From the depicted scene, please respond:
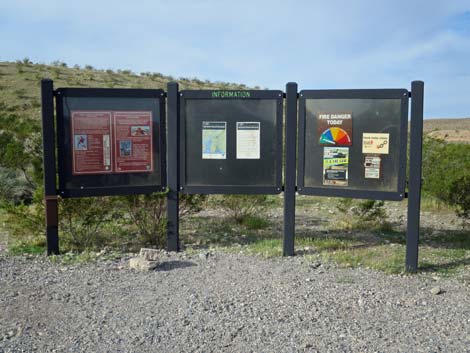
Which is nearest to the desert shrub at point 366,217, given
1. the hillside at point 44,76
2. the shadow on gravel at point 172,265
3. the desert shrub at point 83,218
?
the shadow on gravel at point 172,265

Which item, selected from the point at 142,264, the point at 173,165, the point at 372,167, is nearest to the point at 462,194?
the point at 372,167

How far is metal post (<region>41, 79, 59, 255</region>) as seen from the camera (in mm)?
6578

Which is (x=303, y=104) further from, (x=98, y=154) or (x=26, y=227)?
(x=26, y=227)

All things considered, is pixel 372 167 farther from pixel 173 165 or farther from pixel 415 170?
Answer: pixel 173 165

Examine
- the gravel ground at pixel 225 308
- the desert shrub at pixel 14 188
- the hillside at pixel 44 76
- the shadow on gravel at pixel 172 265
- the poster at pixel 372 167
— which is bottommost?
the gravel ground at pixel 225 308

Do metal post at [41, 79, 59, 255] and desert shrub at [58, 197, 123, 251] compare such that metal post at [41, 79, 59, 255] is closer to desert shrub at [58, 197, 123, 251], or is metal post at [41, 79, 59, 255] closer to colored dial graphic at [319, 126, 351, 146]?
desert shrub at [58, 197, 123, 251]

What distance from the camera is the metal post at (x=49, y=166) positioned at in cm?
658

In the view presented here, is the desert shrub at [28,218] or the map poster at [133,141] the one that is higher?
the map poster at [133,141]

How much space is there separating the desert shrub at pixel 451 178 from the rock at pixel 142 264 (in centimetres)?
545

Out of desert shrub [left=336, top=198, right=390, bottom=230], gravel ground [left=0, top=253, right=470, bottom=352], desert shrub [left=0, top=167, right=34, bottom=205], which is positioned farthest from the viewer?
desert shrub [left=0, top=167, right=34, bottom=205]

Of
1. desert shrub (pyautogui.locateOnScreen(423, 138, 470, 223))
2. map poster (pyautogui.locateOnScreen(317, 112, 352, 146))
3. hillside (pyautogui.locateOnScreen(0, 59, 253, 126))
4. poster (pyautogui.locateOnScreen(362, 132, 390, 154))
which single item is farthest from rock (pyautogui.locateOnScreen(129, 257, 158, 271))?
hillside (pyautogui.locateOnScreen(0, 59, 253, 126))

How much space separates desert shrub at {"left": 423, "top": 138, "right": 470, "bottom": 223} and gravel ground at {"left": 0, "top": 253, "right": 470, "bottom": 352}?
3.70 meters

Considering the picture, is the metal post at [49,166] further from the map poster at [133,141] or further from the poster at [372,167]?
the poster at [372,167]

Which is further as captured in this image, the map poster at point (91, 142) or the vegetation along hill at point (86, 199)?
the vegetation along hill at point (86, 199)
